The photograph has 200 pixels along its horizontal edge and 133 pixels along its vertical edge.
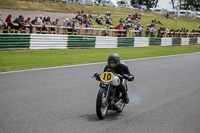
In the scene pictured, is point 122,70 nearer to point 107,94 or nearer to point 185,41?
point 107,94

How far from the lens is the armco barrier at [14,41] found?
679 inches

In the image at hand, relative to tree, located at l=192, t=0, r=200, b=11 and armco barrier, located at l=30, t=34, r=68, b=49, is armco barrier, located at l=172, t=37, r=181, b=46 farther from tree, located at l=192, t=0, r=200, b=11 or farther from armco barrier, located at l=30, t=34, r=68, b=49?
tree, located at l=192, t=0, r=200, b=11

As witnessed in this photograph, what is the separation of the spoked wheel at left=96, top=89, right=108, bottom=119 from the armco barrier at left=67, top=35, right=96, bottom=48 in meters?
15.9

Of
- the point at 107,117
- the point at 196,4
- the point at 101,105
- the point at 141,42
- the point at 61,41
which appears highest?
the point at 196,4

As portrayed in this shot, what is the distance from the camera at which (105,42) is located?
24969 mm

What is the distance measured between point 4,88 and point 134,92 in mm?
3489

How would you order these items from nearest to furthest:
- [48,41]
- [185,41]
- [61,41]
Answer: [48,41] → [61,41] → [185,41]

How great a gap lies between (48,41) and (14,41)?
2714 mm

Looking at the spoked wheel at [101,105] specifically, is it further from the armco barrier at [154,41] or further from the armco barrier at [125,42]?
the armco barrier at [154,41]

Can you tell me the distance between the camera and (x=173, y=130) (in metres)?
5.54

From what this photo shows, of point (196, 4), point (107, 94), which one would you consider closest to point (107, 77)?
point (107, 94)

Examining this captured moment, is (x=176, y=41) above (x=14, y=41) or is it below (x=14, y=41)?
below

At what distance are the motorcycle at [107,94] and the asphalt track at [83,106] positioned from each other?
204 mm

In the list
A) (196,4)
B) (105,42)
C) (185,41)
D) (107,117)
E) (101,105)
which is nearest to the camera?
(101,105)
